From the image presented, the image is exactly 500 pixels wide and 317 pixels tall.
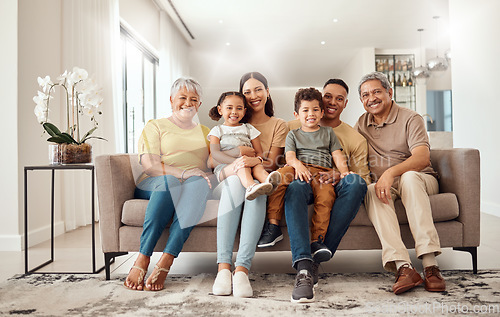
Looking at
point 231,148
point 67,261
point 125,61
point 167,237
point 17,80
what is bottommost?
point 67,261

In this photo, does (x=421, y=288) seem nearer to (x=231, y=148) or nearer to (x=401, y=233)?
(x=401, y=233)

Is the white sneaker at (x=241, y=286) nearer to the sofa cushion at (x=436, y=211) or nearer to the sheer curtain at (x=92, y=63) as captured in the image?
the sofa cushion at (x=436, y=211)

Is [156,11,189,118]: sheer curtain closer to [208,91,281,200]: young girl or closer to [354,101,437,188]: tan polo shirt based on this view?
[208,91,281,200]: young girl

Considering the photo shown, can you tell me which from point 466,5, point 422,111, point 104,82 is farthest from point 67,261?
point 422,111

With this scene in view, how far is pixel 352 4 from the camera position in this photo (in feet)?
18.1

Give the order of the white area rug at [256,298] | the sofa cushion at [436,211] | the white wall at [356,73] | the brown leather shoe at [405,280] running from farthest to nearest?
the white wall at [356,73]
the sofa cushion at [436,211]
the brown leather shoe at [405,280]
the white area rug at [256,298]

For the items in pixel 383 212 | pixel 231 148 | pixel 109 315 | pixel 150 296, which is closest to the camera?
pixel 109 315

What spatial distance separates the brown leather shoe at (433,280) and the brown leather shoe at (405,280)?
3cm

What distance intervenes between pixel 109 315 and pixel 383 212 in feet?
4.09

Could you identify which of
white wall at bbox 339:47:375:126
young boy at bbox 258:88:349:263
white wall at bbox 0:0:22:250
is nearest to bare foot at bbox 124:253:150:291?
young boy at bbox 258:88:349:263

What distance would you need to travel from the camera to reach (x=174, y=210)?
1.93m

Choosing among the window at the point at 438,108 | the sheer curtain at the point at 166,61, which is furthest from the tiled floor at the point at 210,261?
the window at the point at 438,108

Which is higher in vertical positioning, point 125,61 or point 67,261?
point 125,61

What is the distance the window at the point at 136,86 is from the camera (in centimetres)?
515
